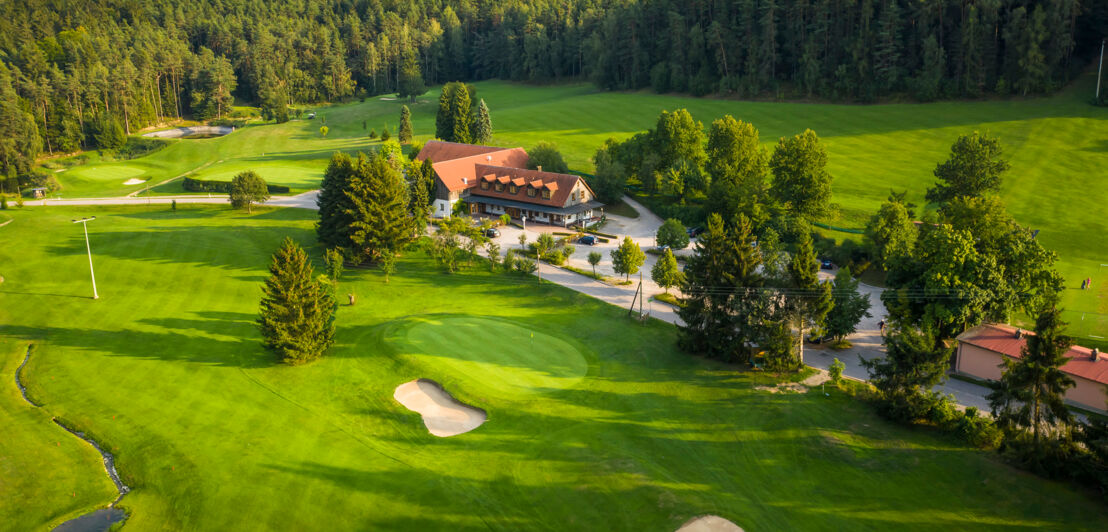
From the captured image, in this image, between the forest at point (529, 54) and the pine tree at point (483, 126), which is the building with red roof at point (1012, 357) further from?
the pine tree at point (483, 126)

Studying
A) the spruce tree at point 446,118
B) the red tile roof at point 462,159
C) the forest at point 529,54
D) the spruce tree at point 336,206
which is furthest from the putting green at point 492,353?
the forest at point 529,54

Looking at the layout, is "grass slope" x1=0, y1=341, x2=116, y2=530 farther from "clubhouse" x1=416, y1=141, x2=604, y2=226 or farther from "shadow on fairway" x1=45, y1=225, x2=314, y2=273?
"clubhouse" x1=416, y1=141, x2=604, y2=226

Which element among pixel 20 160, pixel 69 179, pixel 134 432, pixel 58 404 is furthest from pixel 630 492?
pixel 20 160

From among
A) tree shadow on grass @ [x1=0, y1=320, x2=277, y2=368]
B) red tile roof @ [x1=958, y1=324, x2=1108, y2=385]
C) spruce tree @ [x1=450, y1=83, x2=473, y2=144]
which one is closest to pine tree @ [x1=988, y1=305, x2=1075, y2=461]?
red tile roof @ [x1=958, y1=324, x2=1108, y2=385]

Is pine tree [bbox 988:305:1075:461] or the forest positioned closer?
pine tree [bbox 988:305:1075:461]

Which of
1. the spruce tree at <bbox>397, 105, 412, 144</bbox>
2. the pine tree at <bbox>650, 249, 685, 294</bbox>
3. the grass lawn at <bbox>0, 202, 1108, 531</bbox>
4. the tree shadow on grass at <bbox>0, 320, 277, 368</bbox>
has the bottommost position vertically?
the grass lawn at <bbox>0, 202, 1108, 531</bbox>

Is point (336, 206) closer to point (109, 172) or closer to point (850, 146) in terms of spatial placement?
point (109, 172)
